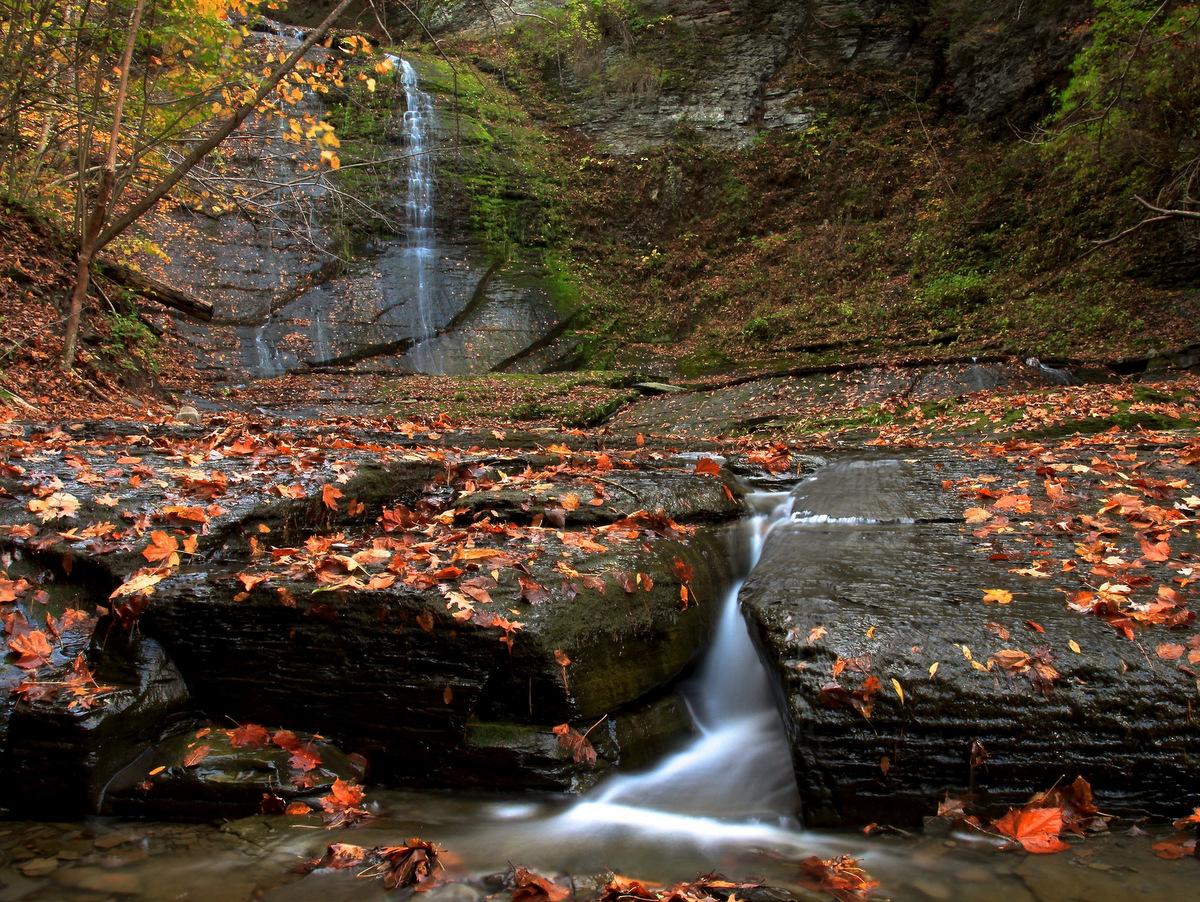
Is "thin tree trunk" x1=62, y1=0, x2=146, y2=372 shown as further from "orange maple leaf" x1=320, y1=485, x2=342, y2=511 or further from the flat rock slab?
the flat rock slab

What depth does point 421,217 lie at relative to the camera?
18547mm

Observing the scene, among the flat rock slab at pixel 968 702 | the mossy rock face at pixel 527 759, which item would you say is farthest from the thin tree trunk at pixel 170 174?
the flat rock slab at pixel 968 702

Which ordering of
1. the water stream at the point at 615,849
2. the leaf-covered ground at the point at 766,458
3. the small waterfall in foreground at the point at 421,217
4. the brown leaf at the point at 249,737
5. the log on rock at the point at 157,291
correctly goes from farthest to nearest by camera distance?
the small waterfall in foreground at the point at 421,217
the log on rock at the point at 157,291
the brown leaf at the point at 249,737
the leaf-covered ground at the point at 766,458
the water stream at the point at 615,849

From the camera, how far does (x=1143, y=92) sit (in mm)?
10953

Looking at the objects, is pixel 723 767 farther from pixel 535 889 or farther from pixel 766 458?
pixel 766 458

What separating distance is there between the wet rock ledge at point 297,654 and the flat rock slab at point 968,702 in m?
0.74

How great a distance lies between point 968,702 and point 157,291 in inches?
595

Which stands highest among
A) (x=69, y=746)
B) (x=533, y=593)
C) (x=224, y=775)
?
(x=533, y=593)

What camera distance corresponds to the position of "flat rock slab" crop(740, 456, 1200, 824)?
7.39 feet

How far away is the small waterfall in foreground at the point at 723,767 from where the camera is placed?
2740 millimetres

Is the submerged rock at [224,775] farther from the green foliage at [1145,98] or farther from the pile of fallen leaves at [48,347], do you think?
the green foliage at [1145,98]

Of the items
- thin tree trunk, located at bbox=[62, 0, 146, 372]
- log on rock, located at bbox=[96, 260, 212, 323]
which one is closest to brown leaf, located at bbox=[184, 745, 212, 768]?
thin tree trunk, located at bbox=[62, 0, 146, 372]

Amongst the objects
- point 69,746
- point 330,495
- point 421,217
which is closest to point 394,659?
point 69,746

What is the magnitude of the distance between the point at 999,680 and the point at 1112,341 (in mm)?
11812
